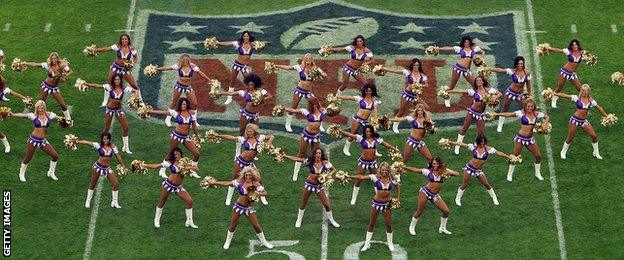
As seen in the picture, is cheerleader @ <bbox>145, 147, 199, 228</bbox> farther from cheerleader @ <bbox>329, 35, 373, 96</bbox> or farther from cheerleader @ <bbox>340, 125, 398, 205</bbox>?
cheerleader @ <bbox>329, 35, 373, 96</bbox>

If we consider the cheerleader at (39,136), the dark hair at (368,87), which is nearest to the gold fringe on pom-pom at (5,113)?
the cheerleader at (39,136)

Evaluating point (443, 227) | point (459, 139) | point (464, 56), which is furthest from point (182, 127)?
point (464, 56)

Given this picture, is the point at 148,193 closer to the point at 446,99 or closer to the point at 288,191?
the point at 288,191

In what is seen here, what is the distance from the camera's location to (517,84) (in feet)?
151

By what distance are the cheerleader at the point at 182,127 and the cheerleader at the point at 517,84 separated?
22.8 ft

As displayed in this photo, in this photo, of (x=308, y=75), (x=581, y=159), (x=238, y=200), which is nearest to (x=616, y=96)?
(x=581, y=159)

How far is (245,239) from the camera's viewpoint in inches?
1684

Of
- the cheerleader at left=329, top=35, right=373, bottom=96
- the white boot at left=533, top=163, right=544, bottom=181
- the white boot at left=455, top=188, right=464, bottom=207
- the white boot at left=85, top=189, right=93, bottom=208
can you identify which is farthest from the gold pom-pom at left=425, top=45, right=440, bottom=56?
the white boot at left=85, top=189, right=93, bottom=208

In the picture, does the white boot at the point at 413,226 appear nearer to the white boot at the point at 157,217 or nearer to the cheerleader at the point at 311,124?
the cheerleader at the point at 311,124

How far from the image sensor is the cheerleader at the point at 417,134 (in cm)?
4397

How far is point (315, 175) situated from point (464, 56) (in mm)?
6621

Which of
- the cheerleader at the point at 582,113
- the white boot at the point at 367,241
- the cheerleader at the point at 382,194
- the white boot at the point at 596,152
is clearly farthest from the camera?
the white boot at the point at 596,152

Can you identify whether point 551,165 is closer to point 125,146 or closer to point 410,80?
point 410,80

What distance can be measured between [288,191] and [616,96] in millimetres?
8686
